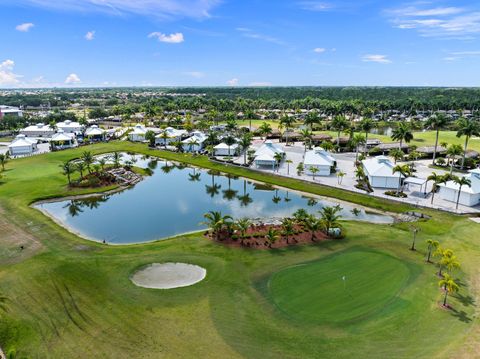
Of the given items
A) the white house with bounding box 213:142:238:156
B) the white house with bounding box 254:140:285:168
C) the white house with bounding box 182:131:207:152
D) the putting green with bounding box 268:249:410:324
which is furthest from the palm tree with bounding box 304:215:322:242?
the white house with bounding box 182:131:207:152

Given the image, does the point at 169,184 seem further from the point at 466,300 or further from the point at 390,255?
the point at 466,300

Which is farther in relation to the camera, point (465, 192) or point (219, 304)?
point (465, 192)

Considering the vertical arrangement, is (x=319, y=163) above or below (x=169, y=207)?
above

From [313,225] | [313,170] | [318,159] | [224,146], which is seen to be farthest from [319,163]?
[313,225]

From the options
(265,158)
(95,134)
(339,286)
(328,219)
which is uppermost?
(95,134)

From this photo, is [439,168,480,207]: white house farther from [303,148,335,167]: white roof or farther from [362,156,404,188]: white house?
[303,148,335,167]: white roof

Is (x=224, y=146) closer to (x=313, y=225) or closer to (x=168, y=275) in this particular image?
(x=313, y=225)
